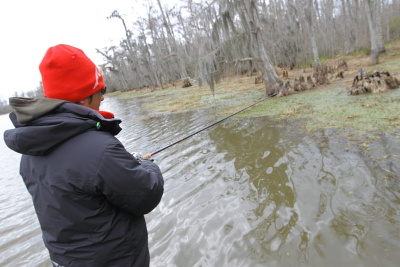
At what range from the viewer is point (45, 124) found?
1.21 meters

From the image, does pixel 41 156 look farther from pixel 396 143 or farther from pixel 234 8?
pixel 234 8

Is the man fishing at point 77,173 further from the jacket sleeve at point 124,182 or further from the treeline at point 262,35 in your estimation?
the treeline at point 262,35

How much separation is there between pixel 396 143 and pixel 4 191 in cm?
917

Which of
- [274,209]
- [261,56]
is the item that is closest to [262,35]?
[261,56]

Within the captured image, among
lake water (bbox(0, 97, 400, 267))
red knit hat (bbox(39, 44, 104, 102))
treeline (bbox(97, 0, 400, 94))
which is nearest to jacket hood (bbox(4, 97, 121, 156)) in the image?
red knit hat (bbox(39, 44, 104, 102))

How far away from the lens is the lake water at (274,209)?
252 centimetres

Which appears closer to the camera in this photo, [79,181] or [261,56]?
[79,181]

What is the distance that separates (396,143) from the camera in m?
4.07

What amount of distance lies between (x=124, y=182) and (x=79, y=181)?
0.73 feet

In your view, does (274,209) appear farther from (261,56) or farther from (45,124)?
(261,56)

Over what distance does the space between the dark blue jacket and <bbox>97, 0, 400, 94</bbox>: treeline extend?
1063 centimetres

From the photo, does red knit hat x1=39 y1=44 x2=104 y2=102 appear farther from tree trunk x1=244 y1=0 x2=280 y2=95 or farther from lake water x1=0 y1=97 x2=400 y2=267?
tree trunk x1=244 y1=0 x2=280 y2=95

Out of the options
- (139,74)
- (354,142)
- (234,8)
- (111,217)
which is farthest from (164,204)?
(139,74)

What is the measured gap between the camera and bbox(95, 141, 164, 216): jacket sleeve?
121cm
